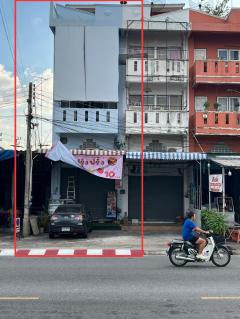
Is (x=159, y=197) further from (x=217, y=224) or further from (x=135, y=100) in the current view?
(x=217, y=224)

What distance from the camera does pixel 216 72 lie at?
92.8 feet

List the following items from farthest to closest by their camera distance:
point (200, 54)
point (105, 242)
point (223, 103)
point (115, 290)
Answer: point (200, 54), point (223, 103), point (105, 242), point (115, 290)

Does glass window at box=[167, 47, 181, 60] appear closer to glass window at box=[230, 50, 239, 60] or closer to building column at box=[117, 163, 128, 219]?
glass window at box=[230, 50, 239, 60]

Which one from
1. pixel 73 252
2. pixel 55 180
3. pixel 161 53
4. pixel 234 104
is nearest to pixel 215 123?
pixel 234 104

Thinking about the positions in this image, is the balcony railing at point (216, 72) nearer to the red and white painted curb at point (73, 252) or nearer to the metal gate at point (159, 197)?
the metal gate at point (159, 197)

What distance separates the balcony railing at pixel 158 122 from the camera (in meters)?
27.8

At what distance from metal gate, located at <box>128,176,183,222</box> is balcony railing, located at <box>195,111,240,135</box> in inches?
125

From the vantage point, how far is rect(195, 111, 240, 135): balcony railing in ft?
91.1

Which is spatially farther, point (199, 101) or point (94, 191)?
point (199, 101)

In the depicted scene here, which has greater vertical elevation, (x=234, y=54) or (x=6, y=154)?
(x=234, y=54)

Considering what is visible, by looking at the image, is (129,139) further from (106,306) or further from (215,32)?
(106,306)

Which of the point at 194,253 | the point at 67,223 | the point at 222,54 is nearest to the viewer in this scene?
the point at 194,253

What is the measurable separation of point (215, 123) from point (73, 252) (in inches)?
545

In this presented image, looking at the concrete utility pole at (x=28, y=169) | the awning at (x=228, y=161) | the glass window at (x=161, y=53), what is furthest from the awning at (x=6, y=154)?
the glass window at (x=161, y=53)
